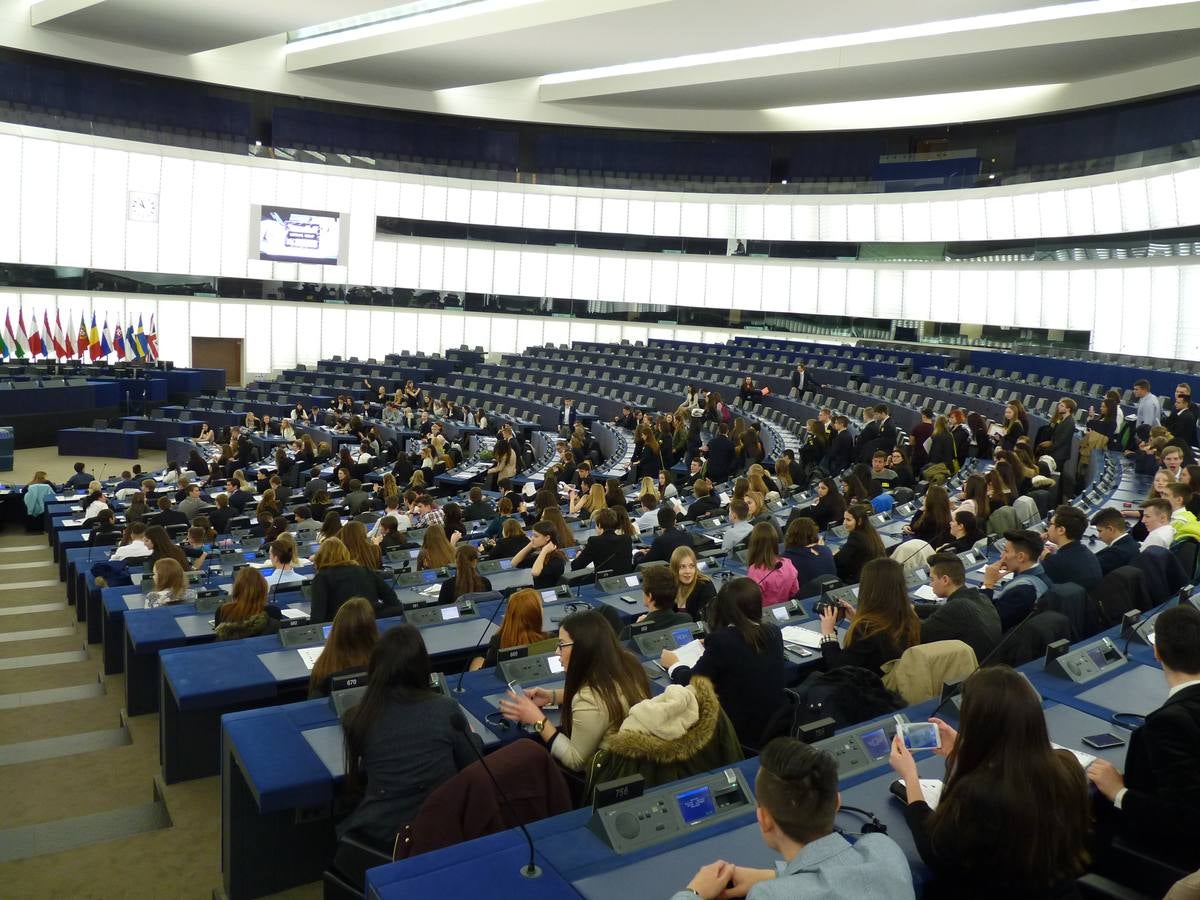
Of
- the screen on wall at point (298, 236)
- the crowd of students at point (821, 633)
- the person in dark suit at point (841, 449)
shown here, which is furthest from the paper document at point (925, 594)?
the screen on wall at point (298, 236)

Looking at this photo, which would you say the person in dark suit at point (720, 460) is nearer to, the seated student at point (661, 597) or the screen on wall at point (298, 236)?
the seated student at point (661, 597)

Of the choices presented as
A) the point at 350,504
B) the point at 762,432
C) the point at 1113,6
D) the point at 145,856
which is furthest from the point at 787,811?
the point at 1113,6

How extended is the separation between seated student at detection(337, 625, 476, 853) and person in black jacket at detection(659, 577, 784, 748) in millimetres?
985

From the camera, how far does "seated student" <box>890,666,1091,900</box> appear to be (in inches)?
88.4

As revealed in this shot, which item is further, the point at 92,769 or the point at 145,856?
the point at 92,769

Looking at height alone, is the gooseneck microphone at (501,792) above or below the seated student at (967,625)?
below

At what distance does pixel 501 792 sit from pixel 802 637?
2.31 meters

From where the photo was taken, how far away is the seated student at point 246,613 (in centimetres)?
509

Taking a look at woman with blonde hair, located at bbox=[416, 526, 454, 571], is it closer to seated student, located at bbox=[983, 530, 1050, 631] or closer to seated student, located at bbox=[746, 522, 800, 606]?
seated student, located at bbox=[746, 522, 800, 606]

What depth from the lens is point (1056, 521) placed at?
5062 millimetres

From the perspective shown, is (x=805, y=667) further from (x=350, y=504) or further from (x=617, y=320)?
(x=617, y=320)

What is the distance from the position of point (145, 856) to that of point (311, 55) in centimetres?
2558

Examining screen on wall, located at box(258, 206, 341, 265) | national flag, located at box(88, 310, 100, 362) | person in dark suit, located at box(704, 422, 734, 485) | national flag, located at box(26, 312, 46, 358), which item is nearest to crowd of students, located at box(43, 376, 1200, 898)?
person in dark suit, located at box(704, 422, 734, 485)

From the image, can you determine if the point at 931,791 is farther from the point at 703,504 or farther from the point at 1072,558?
the point at 703,504
